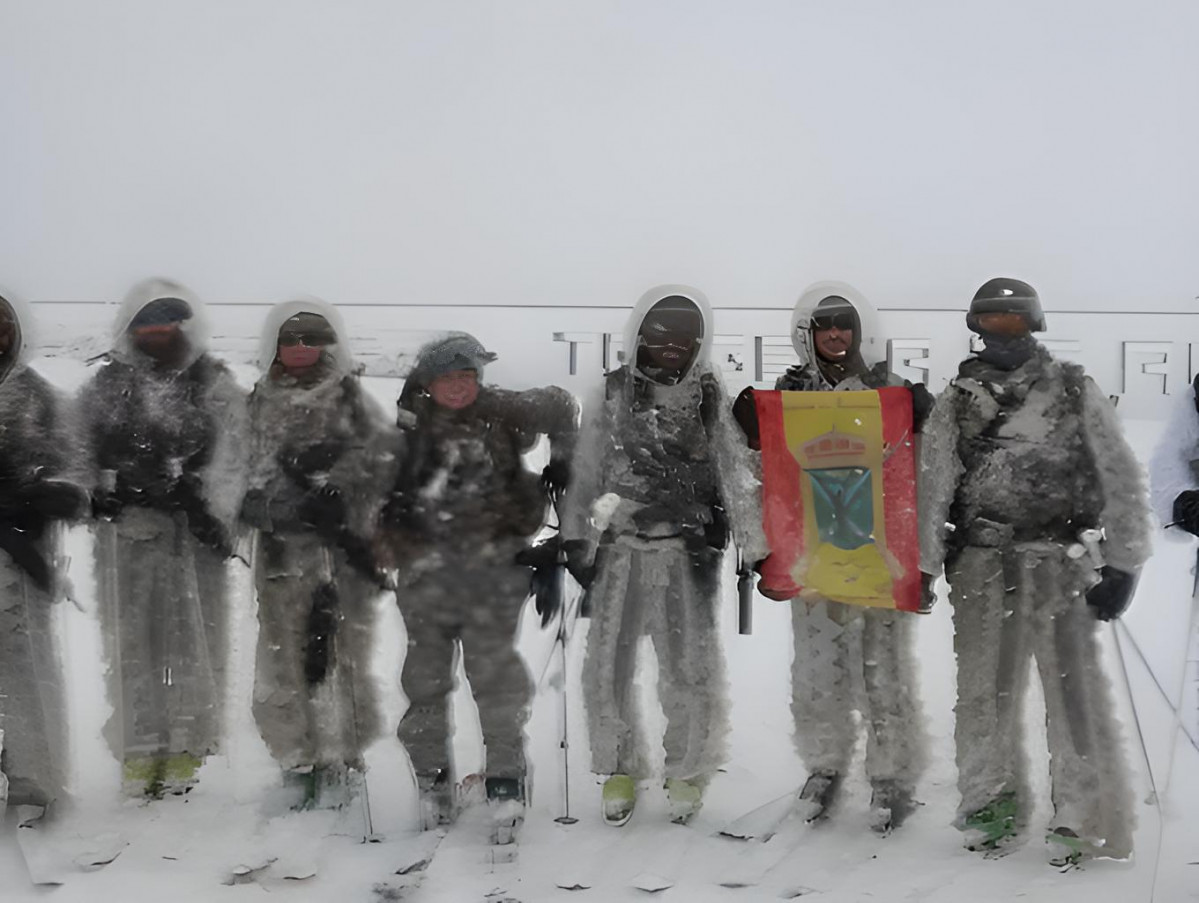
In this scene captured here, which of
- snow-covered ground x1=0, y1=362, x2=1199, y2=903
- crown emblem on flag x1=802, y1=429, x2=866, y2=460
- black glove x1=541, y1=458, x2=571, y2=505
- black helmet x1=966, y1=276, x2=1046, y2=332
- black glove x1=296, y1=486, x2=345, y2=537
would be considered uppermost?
black helmet x1=966, y1=276, x2=1046, y2=332

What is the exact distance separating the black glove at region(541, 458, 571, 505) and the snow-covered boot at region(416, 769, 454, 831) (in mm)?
613

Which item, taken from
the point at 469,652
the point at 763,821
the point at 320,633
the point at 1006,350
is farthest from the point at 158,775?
the point at 1006,350

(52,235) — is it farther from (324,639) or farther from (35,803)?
(35,803)

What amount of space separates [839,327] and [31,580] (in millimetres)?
1728

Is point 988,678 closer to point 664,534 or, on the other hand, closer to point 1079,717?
point 1079,717

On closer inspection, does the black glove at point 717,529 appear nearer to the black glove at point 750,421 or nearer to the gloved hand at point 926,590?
the black glove at point 750,421

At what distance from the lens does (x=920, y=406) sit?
1.98 m

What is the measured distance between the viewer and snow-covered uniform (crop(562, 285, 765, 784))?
198cm

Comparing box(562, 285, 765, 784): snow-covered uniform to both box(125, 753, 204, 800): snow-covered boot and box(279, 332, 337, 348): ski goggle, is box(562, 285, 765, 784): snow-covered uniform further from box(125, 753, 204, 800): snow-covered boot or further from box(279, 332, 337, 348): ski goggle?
box(125, 753, 204, 800): snow-covered boot

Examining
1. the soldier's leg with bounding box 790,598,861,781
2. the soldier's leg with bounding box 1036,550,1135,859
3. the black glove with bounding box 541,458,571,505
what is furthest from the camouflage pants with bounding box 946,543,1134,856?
the black glove with bounding box 541,458,571,505

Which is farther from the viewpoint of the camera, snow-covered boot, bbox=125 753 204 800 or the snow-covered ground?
snow-covered boot, bbox=125 753 204 800

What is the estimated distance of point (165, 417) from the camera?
201cm

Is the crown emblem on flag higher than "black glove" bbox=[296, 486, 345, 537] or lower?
higher

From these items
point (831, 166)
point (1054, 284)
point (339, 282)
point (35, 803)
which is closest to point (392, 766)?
point (35, 803)
